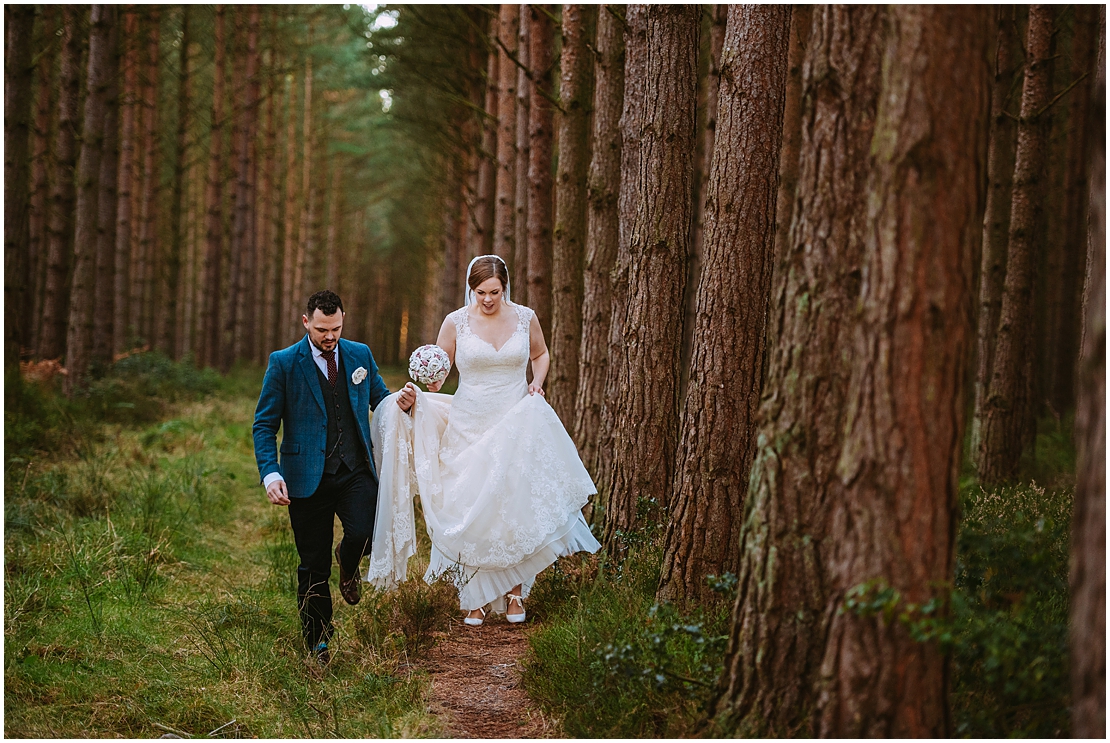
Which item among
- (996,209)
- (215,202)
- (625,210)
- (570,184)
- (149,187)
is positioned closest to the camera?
(625,210)

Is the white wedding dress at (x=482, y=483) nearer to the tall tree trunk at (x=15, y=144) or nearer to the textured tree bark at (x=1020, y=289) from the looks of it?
the textured tree bark at (x=1020, y=289)

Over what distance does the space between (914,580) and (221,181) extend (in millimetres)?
19766

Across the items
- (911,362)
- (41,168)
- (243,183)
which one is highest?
(243,183)

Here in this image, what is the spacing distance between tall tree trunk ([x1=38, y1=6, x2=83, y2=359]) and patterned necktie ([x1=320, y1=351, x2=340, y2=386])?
9.54 metres

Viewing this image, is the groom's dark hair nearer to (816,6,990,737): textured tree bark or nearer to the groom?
the groom

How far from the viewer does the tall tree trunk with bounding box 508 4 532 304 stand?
12305 mm

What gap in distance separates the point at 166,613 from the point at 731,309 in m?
4.17

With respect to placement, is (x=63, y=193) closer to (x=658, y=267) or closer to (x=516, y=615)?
(x=658, y=267)

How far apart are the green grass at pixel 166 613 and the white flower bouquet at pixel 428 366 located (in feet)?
4.52

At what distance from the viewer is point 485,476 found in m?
6.11

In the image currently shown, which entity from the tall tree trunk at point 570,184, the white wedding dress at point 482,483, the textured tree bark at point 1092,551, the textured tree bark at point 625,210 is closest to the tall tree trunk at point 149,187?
the tall tree trunk at point 570,184

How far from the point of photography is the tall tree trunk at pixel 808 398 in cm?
328

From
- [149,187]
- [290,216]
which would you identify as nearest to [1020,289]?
[149,187]

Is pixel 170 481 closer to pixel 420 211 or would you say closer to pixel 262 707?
pixel 262 707
